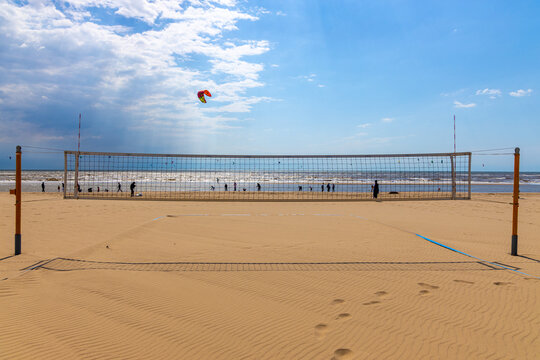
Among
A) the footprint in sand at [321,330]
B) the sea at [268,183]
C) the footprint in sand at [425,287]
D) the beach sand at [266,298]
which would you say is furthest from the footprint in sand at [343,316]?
the sea at [268,183]

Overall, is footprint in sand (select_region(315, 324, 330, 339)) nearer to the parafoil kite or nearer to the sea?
the parafoil kite

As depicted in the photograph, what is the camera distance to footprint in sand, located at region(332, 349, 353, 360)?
2.50 metres

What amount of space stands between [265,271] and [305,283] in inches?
28.6

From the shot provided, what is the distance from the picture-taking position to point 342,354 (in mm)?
2547

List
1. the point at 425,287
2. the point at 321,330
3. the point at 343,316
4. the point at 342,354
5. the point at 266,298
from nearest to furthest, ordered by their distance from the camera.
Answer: the point at 342,354
the point at 321,330
the point at 343,316
the point at 266,298
the point at 425,287

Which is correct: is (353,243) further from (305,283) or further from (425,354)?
(425,354)

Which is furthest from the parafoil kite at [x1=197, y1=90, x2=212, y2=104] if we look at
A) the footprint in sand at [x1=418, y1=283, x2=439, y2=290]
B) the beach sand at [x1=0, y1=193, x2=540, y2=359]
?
the footprint in sand at [x1=418, y1=283, x2=439, y2=290]

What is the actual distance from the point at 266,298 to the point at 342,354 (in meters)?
1.26

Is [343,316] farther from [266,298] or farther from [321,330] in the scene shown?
[266,298]

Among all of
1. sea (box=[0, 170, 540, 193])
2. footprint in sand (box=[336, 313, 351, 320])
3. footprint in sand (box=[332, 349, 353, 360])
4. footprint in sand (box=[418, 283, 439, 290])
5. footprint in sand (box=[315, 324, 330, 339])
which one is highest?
sea (box=[0, 170, 540, 193])

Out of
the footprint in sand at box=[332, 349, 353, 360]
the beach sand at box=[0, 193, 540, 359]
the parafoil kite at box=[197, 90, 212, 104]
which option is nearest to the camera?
the footprint in sand at box=[332, 349, 353, 360]

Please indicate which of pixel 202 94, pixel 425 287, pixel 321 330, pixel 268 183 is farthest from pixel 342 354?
pixel 268 183

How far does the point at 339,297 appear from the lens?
3.66 meters

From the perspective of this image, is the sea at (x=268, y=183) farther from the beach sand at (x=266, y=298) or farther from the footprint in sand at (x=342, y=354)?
the footprint in sand at (x=342, y=354)
